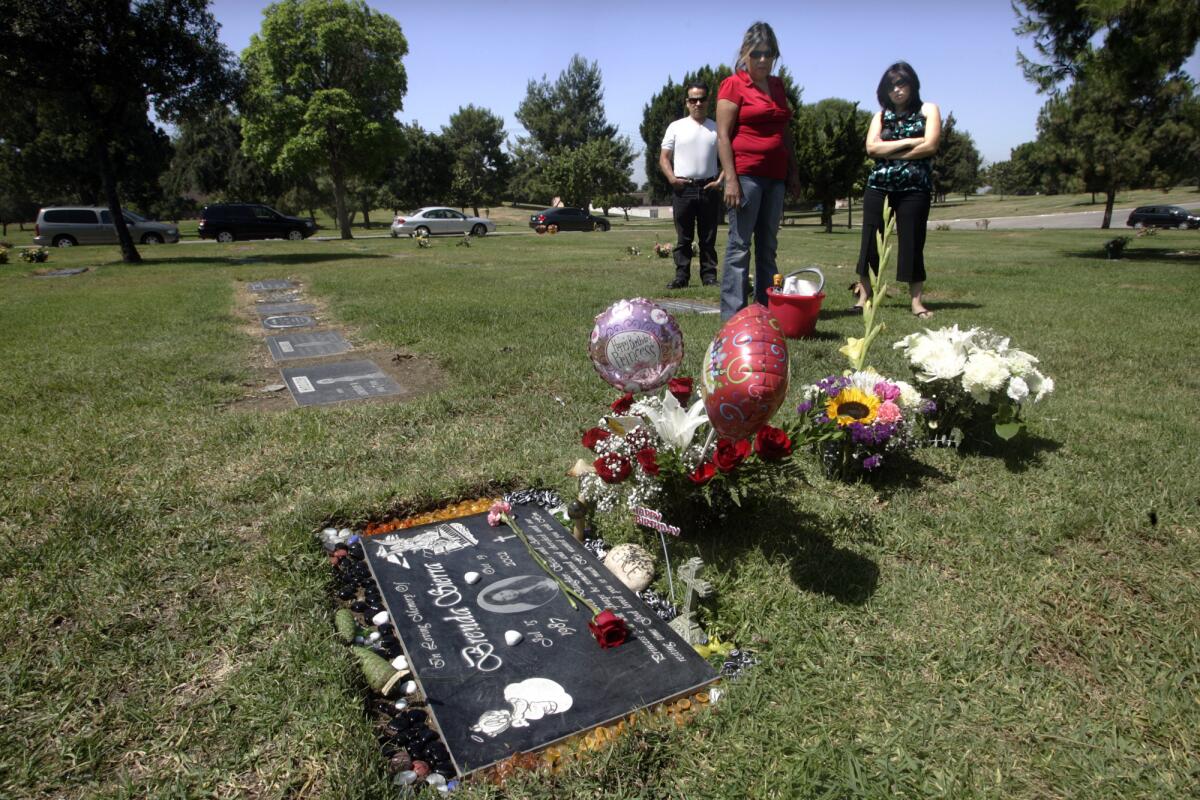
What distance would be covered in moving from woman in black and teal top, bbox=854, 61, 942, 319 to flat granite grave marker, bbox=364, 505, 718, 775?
4.14 metres

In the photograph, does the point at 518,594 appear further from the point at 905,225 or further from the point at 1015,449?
the point at 905,225

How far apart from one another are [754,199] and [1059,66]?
1112 cm

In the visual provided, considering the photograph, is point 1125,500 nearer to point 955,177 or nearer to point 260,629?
point 260,629

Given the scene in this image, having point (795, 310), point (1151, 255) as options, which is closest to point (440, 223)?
point (1151, 255)

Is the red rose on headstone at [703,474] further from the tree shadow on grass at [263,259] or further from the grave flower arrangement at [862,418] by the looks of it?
the tree shadow on grass at [263,259]

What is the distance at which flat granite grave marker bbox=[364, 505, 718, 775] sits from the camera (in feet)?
5.66

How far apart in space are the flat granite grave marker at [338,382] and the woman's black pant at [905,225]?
3999 millimetres

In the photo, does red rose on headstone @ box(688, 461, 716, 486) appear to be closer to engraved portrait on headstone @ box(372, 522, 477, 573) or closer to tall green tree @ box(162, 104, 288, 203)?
engraved portrait on headstone @ box(372, 522, 477, 573)

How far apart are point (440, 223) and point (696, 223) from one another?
73.8ft

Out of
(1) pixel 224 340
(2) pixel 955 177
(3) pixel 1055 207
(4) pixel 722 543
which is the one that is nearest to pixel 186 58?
(1) pixel 224 340

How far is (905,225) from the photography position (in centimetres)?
580

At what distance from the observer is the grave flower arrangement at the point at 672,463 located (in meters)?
2.29

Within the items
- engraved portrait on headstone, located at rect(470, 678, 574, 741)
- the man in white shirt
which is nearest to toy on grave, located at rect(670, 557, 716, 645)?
engraved portrait on headstone, located at rect(470, 678, 574, 741)

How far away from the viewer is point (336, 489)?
2.92 m
